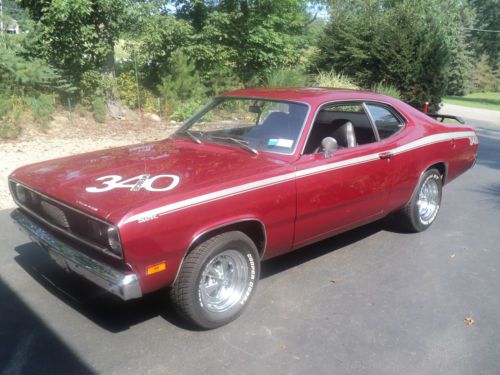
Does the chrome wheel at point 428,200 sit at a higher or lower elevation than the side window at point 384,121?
lower

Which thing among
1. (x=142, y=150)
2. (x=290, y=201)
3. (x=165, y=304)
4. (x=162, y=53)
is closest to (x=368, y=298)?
(x=290, y=201)

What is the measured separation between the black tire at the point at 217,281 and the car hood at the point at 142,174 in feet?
1.35

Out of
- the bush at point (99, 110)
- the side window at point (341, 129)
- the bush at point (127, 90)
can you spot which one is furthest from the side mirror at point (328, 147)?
the bush at point (127, 90)

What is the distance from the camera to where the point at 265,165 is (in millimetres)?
3619

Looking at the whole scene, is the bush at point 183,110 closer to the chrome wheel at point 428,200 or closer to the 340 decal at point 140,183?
the chrome wheel at point 428,200

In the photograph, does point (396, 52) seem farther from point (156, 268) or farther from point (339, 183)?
point (156, 268)

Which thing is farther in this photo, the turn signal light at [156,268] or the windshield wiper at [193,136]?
the windshield wiper at [193,136]

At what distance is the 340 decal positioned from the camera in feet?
10.3

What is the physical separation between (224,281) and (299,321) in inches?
25.3

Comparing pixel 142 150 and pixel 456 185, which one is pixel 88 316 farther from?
pixel 456 185

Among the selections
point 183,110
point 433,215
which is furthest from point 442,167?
point 183,110

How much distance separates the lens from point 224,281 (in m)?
3.48

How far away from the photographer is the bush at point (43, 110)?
34.5 ft

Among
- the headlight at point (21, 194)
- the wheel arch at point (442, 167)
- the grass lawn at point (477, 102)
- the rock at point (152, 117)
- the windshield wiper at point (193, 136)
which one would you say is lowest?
the grass lawn at point (477, 102)
